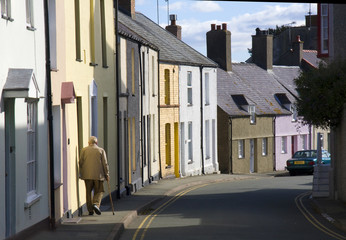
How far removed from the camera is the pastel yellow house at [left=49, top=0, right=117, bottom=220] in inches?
648

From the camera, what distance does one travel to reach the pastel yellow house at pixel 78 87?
16.5 m

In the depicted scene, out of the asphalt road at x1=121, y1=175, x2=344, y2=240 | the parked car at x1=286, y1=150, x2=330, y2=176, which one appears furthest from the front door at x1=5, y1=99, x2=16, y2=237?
the parked car at x1=286, y1=150, x2=330, y2=176

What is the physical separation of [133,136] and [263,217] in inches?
407

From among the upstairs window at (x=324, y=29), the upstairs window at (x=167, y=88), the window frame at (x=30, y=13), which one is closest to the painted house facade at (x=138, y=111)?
the upstairs window at (x=167, y=88)

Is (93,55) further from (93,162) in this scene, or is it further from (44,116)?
(44,116)

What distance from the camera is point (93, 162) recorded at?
58.6 feet

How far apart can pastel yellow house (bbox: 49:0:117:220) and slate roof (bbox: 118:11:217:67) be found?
13.6 m

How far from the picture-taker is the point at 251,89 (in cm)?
5481

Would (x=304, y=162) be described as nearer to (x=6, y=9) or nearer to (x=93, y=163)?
(x=93, y=163)

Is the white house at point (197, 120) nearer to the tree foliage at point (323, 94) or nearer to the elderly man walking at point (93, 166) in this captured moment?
the tree foliage at point (323, 94)

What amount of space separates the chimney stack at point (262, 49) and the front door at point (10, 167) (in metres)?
47.2

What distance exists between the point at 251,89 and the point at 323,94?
33074 mm

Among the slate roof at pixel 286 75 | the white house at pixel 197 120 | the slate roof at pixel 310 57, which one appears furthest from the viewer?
the slate roof at pixel 310 57

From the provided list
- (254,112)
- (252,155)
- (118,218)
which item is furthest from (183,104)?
(118,218)
